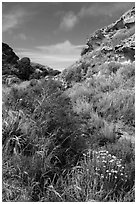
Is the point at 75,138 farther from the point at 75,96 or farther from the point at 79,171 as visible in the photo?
the point at 75,96

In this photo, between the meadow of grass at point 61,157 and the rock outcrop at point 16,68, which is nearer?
the meadow of grass at point 61,157

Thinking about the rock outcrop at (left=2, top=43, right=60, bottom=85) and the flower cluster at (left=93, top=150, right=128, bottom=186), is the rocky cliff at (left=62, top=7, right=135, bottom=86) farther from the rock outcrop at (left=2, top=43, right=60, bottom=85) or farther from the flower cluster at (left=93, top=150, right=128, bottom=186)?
the flower cluster at (left=93, top=150, right=128, bottom=186)

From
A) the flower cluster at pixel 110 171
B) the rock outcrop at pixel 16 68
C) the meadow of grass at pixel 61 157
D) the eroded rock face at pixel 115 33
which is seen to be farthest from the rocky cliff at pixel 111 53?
the flower cluster at pixel 110 171

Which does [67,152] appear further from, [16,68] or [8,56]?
[8,56]

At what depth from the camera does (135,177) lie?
151 inches

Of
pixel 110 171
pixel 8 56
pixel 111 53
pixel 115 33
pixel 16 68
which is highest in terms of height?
pixel 8 56

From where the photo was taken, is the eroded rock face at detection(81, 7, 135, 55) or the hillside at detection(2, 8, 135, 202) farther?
the eroded rock face at detection(81, 7, 135, 55)

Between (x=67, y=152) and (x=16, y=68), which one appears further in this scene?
(x=16, y=68)

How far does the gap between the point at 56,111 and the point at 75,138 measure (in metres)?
0.97

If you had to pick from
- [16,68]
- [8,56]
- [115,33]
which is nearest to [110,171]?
[115,33]

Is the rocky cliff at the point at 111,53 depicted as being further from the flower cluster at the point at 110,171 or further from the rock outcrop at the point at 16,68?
the flower cluster at the point at 110,171

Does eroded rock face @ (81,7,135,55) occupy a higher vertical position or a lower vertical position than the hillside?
higher

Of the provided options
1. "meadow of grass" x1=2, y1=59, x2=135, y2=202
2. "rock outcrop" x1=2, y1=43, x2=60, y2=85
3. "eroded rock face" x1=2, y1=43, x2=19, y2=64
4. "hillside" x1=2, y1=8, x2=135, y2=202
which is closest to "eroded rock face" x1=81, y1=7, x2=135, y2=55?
"rock outcrop" x1=2, y1=43, x2=60, y2=85

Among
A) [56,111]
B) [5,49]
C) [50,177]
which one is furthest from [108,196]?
[5,49]
